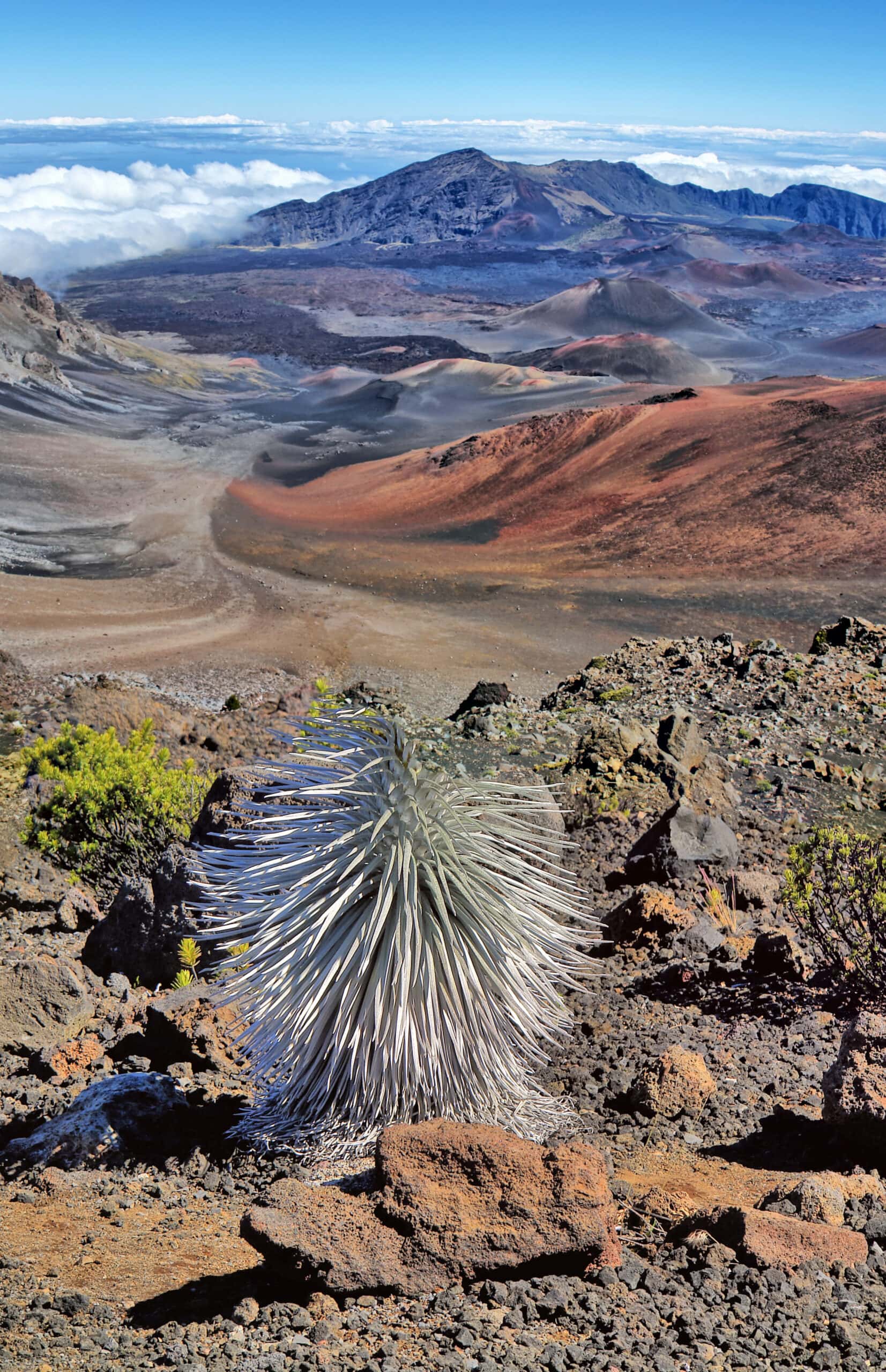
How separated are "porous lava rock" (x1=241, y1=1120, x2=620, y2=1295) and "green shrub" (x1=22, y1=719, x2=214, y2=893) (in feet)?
17.2

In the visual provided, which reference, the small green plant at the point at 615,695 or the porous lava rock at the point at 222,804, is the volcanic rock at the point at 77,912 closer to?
the porous lava rock at the point at 222,804

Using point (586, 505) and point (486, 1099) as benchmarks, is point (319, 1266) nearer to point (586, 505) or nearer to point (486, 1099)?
point (486, 1099)

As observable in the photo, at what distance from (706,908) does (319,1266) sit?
405 centimetres

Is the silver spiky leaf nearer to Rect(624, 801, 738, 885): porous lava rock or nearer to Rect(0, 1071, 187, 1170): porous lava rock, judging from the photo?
Rect(0, 1071, 187, 1170): porous lava rock

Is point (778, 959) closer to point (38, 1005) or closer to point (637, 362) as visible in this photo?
point (38, 1005)

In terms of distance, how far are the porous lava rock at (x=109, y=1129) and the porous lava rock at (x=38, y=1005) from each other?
109cm

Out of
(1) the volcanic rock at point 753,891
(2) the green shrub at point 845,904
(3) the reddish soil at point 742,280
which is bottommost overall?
(1) the volcanic rock at point 753,891

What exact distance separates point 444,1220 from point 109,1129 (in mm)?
1558

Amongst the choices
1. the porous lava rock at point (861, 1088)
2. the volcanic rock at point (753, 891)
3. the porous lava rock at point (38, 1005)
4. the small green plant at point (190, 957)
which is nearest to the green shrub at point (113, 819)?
the small green plant at point (190, 957)

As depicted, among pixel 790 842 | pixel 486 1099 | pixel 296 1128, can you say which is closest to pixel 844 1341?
pixel 486 1099

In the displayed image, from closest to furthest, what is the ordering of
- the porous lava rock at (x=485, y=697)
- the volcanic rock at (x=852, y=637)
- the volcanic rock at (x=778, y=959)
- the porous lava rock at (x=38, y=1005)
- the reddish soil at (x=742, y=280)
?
the porous lava rock at (x=38, y=1005), the volcanic rock at (x=778, y=959), the porous lava rock at (x=485, y=697), the volcanic rock at (x=852, y=637), the reddish soil at (x=742, y=280)

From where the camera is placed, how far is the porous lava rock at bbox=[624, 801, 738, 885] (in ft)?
20.6

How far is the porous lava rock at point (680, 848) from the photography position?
6.27 m

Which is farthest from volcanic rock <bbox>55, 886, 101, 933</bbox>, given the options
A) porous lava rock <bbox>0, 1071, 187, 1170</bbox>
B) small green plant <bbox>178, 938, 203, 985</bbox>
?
porous lava rock <bbox>0, 1071, 187, 1170</bbox>
